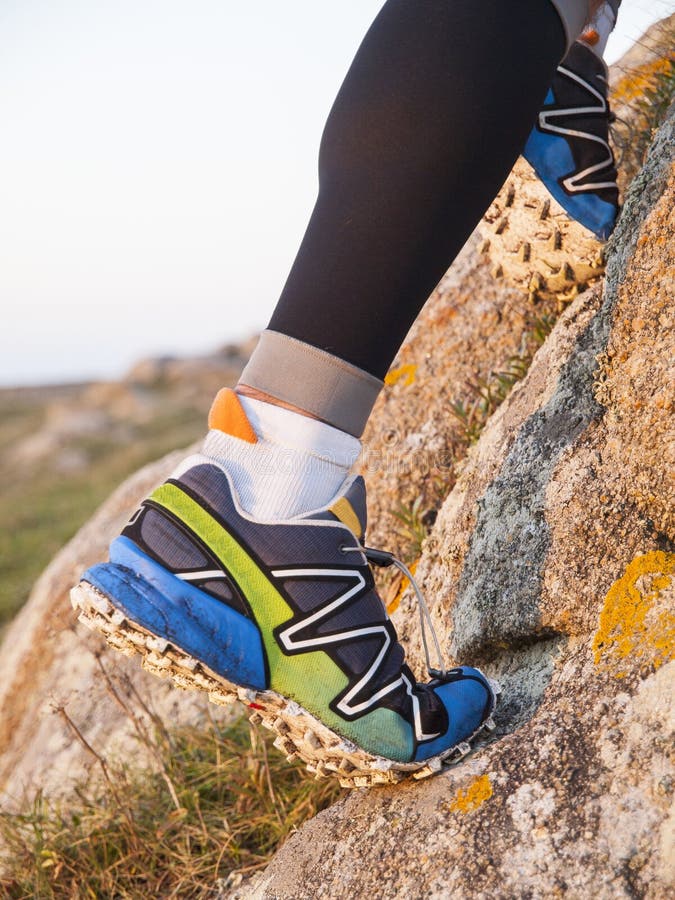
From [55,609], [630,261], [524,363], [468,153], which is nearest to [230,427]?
[468,153]

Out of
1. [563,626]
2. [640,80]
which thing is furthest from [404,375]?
[563,626]

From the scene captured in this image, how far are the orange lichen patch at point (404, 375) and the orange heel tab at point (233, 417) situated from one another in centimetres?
175

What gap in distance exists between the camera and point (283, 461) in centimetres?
147

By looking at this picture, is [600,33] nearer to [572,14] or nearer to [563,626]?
[572,14]

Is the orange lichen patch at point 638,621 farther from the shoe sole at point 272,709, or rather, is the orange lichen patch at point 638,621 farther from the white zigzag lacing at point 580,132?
the white zigzag lacing at point 580,132

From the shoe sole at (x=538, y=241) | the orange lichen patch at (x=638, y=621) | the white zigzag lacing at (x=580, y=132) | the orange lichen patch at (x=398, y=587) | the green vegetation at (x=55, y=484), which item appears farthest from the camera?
the green vegetation at (x=55, y=484)

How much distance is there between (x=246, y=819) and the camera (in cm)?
207

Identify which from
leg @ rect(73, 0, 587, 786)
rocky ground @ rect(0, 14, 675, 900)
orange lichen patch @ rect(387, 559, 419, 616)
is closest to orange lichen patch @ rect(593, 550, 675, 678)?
rocky ground @ rect(0, 14, 675, 900)

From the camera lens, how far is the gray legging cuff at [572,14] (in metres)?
1.39

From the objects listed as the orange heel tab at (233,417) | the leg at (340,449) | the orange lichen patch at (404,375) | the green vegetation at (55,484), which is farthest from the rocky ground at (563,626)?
the green vegetation at (55,484)

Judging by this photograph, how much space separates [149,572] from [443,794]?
652mm

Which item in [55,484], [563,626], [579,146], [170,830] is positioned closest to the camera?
[563,626]

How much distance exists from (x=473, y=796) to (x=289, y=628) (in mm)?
427

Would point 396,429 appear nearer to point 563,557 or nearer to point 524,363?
point 524,363
